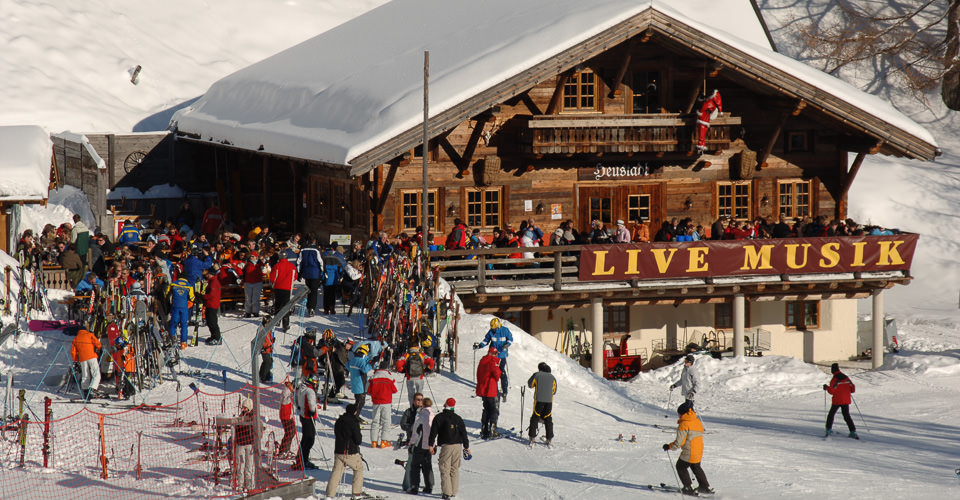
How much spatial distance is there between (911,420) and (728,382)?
441cm

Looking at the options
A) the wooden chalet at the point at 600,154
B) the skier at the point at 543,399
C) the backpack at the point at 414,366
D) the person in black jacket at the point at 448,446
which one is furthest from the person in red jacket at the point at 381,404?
the wooden chalet at the point at 600,154

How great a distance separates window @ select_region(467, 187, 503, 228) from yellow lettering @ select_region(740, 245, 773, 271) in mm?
6083

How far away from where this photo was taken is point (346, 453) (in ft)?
50.6

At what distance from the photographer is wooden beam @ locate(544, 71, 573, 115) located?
2762cm

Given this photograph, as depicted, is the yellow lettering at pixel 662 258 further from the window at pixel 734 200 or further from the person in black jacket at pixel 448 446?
the person in black jacket at pixel 448 446

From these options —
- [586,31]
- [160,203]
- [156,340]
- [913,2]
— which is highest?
[913,2]

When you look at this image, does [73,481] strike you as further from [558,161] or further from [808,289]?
[808,289]

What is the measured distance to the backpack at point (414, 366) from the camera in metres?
18.8

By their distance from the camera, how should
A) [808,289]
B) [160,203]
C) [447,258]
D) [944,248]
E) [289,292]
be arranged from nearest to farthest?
[289,292] < [447,258] < [808,289] < [160,203] < [944,248]

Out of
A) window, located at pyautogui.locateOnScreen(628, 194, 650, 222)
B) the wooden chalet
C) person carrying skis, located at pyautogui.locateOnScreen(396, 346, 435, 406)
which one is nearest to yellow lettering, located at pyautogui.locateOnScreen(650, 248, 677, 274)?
the wooden chalet

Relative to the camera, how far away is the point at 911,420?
23438 mm

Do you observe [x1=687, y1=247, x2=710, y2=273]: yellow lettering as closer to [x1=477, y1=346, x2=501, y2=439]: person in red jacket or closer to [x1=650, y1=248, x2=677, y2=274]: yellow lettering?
[x1=650, y1=248, x2=677, y2=274]: yellow lettering

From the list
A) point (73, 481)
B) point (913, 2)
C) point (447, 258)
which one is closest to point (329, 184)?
point (447, 258)

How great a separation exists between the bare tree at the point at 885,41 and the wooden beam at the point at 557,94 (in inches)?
1153
